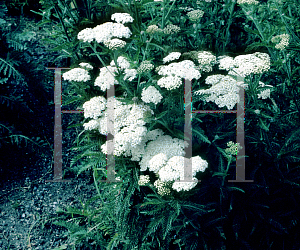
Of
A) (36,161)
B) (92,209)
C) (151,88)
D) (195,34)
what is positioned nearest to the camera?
(151,88)

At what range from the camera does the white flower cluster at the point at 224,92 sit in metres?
2.05

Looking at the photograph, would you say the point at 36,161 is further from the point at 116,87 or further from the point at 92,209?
the point at 116,87

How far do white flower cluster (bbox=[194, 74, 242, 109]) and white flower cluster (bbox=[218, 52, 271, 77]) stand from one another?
93 mm

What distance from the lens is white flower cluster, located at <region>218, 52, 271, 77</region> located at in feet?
6.54

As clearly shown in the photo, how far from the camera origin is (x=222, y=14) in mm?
2820

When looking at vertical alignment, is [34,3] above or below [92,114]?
above

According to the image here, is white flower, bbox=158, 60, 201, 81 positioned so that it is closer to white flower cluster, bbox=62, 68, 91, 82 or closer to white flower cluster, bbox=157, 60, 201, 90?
white flower cluster, bbox=157, 60, 201, 90

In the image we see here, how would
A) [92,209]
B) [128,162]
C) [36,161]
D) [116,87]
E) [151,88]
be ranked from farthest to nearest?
1. [36,161]
2. [92,209]
3. [116,87]
4. [128,162]
5. [151,88]

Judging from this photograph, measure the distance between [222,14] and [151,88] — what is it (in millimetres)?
1258

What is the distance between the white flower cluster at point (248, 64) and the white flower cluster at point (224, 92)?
0.09 meters

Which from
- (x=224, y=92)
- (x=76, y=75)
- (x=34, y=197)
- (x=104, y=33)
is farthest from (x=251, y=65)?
(x=34, y=197)

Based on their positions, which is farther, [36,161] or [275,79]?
[36,161]

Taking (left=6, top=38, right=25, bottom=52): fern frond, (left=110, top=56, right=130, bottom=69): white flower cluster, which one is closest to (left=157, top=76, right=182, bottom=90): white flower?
(left=110, top=56, right=130, bottom=69): white flower cluster

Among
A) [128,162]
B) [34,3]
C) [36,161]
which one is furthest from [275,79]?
[34,3]
